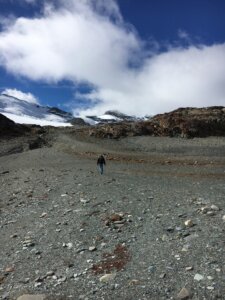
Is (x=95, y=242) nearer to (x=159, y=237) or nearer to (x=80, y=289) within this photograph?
(x=159, y=237)

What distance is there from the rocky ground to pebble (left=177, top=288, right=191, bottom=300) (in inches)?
1.5

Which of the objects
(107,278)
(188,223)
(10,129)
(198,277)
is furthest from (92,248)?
(10,129)

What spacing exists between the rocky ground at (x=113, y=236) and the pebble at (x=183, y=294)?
39 mm

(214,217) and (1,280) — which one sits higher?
(214,217)

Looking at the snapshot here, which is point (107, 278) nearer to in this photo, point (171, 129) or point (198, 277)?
point (198, 277)

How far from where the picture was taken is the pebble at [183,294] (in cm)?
1086

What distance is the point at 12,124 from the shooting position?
57969mm

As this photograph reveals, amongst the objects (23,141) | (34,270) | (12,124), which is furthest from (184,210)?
(12,124)

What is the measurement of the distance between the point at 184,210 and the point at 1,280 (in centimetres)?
749

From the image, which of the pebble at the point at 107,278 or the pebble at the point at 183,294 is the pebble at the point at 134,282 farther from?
the pebble at the point at 183,294

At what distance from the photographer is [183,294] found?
10.9m

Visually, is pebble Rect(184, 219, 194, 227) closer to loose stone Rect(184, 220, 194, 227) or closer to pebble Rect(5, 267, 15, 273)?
loose stone Rect(184, 220, 194, 227)

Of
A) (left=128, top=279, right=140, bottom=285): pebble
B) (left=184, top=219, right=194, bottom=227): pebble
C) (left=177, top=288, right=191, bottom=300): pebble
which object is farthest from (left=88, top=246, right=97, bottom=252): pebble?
(left=177, top=288, right=191, bottom=300): pebble

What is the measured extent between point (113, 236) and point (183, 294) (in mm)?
4656
